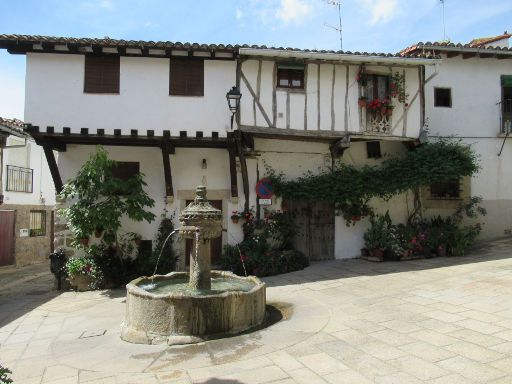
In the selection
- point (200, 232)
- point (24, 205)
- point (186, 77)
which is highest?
point (186, 77)

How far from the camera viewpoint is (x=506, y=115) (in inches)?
518

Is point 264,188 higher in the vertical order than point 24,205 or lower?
higher

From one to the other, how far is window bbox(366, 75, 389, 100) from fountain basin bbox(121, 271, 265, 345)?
7863 mm

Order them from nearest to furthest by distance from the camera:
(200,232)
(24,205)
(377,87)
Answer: (200,232) → (377,87) → (24,205)

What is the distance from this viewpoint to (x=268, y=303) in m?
7.14

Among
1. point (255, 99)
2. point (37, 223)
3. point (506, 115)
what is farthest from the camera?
point (37, 223)

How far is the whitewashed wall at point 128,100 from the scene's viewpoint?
10023 millimetres

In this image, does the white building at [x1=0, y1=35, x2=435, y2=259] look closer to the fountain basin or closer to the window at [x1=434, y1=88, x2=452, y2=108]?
the window at [x1=434, y1=88, x2=452, y2=108]

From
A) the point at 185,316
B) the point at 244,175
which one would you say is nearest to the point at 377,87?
the point at 244,175

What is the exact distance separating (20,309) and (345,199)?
8.43 m

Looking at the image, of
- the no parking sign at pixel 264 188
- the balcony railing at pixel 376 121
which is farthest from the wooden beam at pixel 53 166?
the balcony railing at pixel 376 121

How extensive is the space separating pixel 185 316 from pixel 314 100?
744 centimetres

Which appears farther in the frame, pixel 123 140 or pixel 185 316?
pixel 123 140

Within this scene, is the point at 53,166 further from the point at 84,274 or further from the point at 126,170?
the point at 84,274
